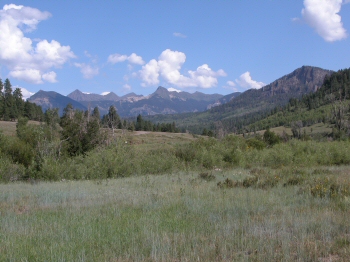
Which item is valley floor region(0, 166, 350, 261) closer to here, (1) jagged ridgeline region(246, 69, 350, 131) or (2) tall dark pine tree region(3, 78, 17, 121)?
(2) tall dark pine tree region(3, 78, 17, 121)

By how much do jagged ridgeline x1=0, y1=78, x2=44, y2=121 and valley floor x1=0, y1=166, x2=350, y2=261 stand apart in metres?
91.8

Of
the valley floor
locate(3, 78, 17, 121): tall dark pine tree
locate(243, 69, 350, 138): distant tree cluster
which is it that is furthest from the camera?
locate(243, 69, 350, 138): distant tree cluster

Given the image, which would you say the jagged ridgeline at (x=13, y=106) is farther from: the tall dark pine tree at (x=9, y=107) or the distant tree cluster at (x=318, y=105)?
the distant tree cluster at (x=318, y=105)

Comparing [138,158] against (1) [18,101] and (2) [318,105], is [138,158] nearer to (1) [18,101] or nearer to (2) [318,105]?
(1) [18,101]

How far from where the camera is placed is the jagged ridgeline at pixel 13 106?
8819 centimetres

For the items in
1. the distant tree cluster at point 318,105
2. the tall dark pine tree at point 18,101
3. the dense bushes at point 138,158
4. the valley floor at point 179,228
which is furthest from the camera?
the distant tree cluster at point 318,105

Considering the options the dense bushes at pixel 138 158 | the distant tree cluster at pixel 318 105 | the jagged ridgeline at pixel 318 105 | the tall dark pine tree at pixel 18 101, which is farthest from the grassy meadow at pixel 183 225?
the jagged ridgeline at pixel 318 105

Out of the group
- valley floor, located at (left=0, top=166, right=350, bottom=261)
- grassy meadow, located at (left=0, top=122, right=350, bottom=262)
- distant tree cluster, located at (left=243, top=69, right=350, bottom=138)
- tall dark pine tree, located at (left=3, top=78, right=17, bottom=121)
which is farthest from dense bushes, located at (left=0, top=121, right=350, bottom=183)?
distant tree cluster, located at (left=243, top=69, right=350, bottom=138)

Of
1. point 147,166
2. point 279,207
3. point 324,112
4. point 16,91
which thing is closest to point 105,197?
point 279,207

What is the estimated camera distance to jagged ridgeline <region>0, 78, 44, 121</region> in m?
88.2

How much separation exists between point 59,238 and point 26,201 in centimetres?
451

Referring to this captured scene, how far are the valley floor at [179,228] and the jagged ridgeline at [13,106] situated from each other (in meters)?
91.8

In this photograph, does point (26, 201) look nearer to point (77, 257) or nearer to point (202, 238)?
point (77, 257)

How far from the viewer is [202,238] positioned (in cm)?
534
